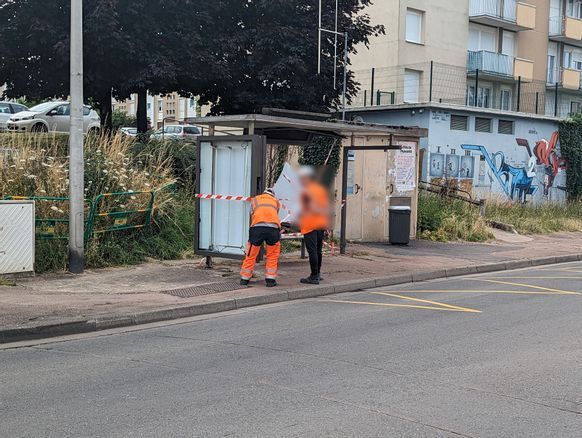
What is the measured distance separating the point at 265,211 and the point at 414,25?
84.3 ft

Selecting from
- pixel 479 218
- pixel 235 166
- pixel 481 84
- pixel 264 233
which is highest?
pixel 481 84

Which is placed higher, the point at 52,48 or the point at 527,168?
the point at 52,48

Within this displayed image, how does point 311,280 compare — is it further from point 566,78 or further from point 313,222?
point 566,78

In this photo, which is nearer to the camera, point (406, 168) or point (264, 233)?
point (264, 233)

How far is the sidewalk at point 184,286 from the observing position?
8648mm

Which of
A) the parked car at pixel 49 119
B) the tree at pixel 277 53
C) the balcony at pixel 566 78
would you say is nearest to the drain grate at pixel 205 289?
the tree at pixel 277 53

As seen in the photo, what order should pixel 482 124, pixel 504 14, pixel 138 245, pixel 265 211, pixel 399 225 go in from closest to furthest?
pixel 265 211
pixel 138 245
pixel 399 225
pixel 482 124
pixel 504 14

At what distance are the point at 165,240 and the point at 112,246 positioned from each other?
1416mm

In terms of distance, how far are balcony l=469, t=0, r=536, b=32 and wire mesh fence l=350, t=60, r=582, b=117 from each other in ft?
6.30

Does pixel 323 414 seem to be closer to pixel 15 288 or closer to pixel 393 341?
pixel 393 341

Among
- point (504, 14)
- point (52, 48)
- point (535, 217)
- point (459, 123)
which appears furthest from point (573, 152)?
point (52, 48)

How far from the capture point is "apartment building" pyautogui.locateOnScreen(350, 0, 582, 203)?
984 inches

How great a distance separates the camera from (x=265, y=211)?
10953mm

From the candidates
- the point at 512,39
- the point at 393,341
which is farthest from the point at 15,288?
the point at 512,39
